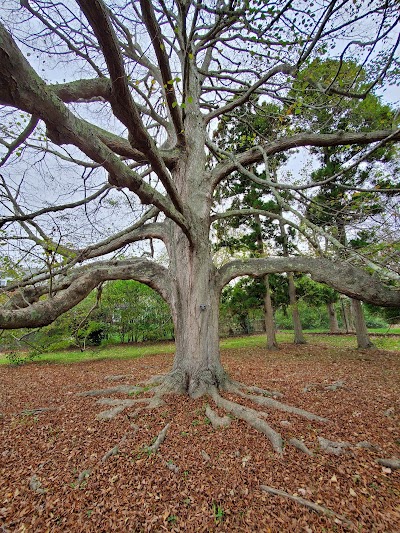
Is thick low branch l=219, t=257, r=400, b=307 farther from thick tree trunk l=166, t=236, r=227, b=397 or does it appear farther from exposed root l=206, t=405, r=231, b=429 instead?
exposed root l=206, t=405, r=231, b=429

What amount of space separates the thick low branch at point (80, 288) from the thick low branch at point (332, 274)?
4.13 feet

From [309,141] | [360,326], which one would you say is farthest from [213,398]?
[360,326]

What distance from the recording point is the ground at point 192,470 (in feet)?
6.68

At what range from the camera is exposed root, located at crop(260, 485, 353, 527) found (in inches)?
76.6

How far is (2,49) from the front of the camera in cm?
125

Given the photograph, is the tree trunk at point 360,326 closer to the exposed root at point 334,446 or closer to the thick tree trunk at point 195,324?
the thick tree trunk at point 195,324

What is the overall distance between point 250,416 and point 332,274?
2.41 metres

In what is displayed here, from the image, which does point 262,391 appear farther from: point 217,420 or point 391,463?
point 391,463

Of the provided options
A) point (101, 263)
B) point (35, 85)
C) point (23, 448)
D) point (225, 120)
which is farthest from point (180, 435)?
point (225, 120)

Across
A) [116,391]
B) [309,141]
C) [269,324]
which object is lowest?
[116,391]

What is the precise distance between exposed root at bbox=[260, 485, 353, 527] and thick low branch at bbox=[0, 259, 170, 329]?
2.77 meters

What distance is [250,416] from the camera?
344 cm

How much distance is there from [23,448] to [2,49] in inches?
160

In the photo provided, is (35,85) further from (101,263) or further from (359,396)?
(359,396)
